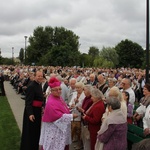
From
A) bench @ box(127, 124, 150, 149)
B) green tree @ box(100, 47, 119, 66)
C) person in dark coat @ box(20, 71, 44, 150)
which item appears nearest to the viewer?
bench @ box(127, 124, 150, 149)

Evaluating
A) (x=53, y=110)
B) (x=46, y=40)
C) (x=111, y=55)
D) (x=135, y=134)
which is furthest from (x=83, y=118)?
(x=111, y=55)

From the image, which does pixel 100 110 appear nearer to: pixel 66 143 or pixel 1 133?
pixel 66 143

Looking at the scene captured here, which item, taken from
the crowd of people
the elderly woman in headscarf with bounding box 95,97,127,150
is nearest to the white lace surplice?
the crowd of people

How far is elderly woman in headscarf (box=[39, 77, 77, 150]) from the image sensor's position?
16.7 ft

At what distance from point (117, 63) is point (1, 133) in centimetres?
7437

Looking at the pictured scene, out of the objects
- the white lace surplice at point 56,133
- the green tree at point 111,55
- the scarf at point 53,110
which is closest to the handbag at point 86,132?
the white lace surplice at point 56,133

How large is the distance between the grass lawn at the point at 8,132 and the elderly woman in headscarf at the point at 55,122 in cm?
236

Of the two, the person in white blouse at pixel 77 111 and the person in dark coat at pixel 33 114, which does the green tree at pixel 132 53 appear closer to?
the person in white blouse at pixel 77 111

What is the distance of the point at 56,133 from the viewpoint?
520cm

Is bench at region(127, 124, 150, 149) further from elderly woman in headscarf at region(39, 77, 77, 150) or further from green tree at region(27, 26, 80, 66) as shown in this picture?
green tree at region(27, 26, 80, 66)

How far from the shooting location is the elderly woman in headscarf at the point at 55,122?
5.09 metres

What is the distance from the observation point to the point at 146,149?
5.29 ft

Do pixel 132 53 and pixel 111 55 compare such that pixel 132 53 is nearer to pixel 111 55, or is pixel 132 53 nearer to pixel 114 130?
pixel 111 55

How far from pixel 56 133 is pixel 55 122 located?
0.25m
